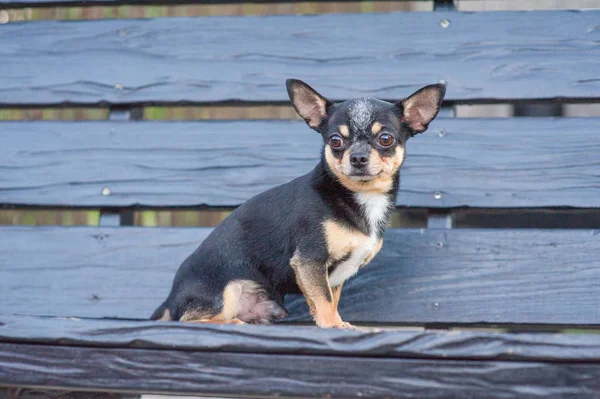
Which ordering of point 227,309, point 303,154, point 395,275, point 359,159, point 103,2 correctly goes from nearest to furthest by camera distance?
1. point 359,159
2. point 227,309
3. point 395,275
4. point 303,154
5. point 103,2

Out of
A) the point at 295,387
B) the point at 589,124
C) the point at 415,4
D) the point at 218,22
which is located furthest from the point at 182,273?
the point at 415,4

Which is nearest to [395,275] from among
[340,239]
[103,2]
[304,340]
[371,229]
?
[371,229]

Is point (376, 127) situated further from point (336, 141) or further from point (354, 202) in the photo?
point (354, 202)

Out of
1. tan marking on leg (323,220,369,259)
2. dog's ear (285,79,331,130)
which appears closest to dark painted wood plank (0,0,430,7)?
dog's ear (285,79,331,130)

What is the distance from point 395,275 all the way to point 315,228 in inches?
23.1

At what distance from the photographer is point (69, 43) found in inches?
126

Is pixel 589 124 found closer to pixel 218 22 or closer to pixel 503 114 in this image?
pixel 503 114

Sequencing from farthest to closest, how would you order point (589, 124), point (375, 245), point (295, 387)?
point (589, 124), point (375, 245), point (295, 387)

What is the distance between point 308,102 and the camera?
8.23 feet

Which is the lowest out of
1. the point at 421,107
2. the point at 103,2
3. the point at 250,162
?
the point at 250,162

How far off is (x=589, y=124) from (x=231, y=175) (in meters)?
1.35

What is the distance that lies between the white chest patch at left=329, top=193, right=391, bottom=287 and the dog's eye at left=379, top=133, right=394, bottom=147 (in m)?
0.18

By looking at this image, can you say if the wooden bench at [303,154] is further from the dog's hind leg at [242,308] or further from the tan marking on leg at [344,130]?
the tan marking on leg at [344,130]

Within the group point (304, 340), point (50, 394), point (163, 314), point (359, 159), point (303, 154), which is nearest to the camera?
point (304, 340)
